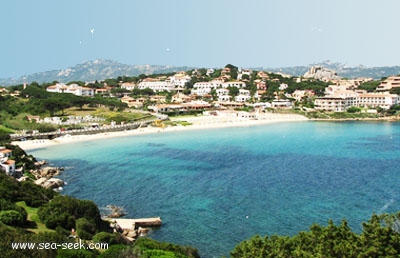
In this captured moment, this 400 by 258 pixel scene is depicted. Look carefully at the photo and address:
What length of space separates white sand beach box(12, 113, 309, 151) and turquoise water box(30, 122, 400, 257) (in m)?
2.00

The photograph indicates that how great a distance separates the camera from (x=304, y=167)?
27.6m

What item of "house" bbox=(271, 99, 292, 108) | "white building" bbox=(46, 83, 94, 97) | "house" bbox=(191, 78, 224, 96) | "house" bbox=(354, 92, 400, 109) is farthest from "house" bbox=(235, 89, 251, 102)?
"white building" bbox=(46, 83, 94, 97)

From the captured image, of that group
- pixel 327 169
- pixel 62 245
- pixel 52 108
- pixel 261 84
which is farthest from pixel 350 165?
pixel 261 84

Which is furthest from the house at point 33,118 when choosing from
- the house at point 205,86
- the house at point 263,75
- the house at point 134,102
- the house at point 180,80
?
the house at point 263,75

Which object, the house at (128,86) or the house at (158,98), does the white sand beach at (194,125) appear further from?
the house at (128,86)

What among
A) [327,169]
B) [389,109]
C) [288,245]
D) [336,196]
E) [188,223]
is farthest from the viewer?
[389,109]

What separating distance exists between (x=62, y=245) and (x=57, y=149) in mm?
27323

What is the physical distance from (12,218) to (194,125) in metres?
39.6

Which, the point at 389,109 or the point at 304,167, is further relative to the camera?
the point at 389,109

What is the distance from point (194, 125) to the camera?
5147 centimetres

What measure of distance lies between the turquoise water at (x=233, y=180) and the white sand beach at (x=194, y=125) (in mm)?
1997

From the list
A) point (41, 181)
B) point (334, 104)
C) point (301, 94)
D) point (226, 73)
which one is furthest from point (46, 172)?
point (226, 73)

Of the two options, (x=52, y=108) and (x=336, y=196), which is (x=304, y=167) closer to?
(x=336, y=196)

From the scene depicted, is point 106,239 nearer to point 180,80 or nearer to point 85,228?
point 85,228
